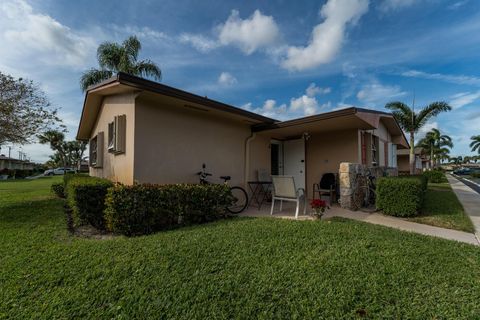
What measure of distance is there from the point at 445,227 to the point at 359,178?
2441 mm

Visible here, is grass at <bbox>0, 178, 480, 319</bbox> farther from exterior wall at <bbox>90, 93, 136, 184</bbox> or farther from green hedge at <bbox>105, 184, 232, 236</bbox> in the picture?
exterior wall at <bbox>90, 93, 136, 184</bbox>

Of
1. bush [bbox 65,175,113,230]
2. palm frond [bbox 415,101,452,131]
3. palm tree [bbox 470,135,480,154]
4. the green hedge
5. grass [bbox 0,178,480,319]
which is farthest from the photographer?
palm tree [bbox 470,135,480,154]

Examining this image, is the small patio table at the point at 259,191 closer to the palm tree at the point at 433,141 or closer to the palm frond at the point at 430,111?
the palm frond at the point at 430,111

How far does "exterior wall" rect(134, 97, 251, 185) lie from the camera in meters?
5.50

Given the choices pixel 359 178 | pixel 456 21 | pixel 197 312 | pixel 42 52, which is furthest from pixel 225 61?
pixel 197 312

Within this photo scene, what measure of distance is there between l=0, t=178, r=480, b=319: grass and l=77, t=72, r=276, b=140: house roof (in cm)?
290

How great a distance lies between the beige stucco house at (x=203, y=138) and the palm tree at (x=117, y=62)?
7.67 metres

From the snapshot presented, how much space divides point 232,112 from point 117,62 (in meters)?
13.8

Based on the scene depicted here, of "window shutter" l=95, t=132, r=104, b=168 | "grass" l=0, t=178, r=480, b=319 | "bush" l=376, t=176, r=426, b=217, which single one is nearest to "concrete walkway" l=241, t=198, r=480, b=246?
"bush" l=376, t=176, r=426, b=217

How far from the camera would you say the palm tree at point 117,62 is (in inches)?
636

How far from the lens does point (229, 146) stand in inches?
290

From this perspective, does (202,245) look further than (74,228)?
No

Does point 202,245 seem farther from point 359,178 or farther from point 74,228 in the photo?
point 359,178

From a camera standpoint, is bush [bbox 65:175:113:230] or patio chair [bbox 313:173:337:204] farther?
patio chair [bbox 313:173:337:204]
